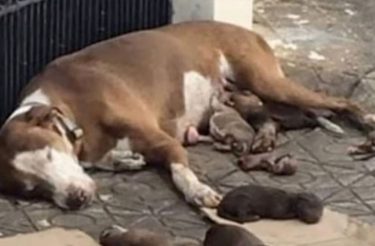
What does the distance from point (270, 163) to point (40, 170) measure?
1.08 meters

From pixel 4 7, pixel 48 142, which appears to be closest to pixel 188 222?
pixel 48 142

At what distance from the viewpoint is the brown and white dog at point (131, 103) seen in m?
6.96

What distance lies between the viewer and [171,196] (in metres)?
7.04

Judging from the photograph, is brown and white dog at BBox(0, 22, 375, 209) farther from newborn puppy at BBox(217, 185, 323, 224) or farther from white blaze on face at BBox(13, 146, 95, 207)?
newborn puppy at BBox(217, 185, 323, 224)

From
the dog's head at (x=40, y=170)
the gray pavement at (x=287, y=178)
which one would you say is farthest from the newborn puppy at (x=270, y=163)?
the dog's head at (x=40, y=170)

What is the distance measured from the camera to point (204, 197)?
6871mm

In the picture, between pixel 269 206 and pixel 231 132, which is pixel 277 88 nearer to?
pixel 231 132

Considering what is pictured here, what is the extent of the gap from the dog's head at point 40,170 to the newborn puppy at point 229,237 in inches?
34.1

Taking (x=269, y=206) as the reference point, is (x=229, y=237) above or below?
above

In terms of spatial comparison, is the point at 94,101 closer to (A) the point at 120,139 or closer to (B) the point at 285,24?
(A) the point at 120,139

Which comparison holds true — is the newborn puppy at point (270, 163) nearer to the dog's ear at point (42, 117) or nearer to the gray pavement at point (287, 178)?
the gray pavement at point (287, 178)

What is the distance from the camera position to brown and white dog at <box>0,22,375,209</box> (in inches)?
274

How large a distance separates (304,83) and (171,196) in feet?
5.21

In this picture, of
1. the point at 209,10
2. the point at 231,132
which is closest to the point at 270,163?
the point at 231,132
